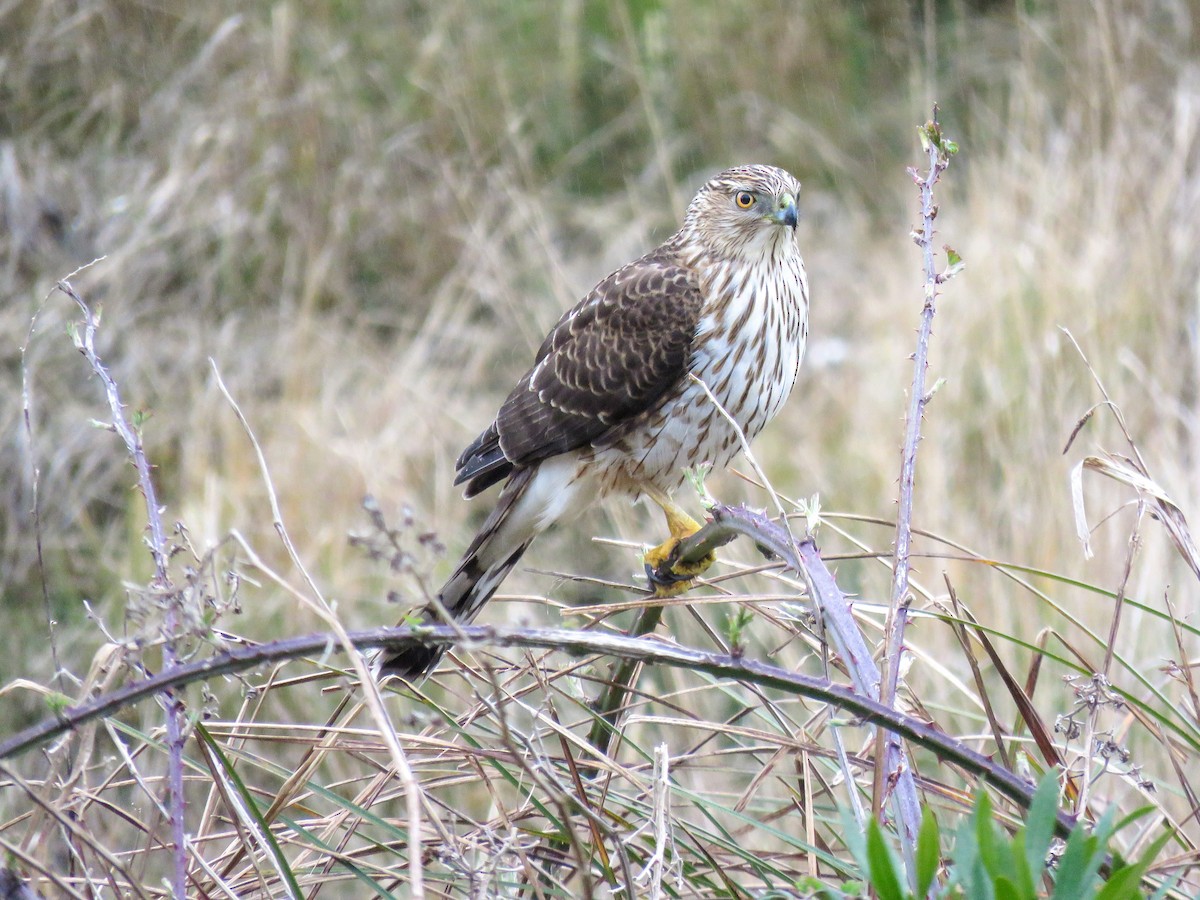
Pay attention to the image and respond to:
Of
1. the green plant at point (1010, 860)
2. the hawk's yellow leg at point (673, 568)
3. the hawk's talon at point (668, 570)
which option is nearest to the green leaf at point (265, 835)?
the green plant at point (1010, 860)

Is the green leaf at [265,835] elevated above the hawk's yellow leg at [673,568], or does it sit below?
above

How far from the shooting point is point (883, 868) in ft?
3.91

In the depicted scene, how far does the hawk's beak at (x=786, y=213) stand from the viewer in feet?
10.9

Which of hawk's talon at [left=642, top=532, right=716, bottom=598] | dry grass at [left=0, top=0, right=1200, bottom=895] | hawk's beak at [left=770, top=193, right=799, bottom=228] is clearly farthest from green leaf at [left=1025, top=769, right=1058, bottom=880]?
→ dry grass at [left=0, top=0, right=1200, bottom=895]

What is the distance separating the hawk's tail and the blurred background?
3.42 ft

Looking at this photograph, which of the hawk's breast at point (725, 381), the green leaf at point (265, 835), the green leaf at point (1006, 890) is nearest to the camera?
the green leaf at point (1006, 890)

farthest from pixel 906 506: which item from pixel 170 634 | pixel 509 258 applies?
pixel 509 258

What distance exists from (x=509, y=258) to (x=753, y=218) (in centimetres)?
322

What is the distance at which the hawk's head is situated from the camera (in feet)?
11.1

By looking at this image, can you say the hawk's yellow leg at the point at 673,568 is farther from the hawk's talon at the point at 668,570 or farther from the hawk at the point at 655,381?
the hawk at the point at 655,381

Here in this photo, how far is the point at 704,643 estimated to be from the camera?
4.56 metres

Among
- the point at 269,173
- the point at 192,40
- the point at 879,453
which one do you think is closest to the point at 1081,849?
the point at 879,453

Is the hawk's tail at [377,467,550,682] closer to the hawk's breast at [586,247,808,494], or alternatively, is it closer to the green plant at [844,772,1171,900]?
the hawk's breast at [586,247,808,494]

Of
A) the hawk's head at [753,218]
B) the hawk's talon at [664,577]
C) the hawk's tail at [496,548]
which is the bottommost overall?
the hawk's tail at [496,548]
